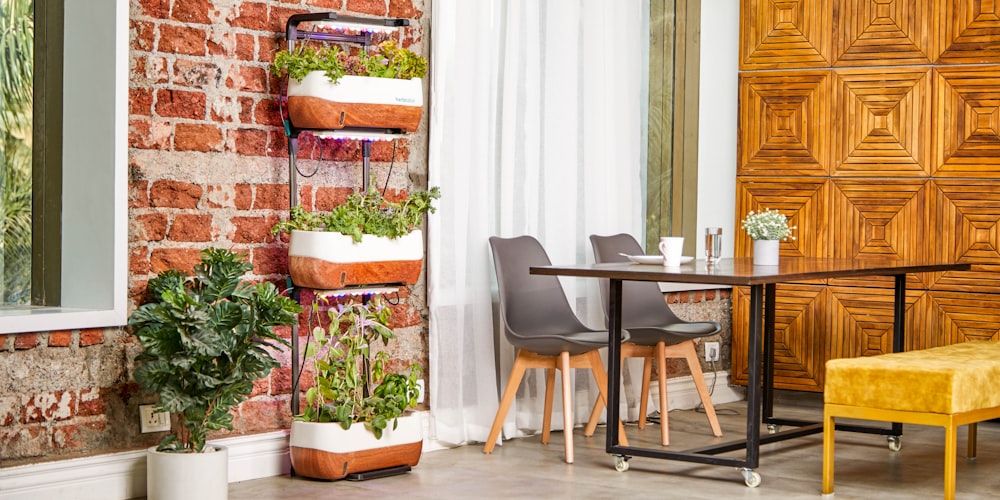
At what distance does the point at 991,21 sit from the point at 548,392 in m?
2.71

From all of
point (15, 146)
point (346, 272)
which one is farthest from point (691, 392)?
point (15, 146)

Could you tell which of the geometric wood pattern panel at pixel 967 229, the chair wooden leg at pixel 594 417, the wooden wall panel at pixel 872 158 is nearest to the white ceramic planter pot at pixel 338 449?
the chair wooden leg at pixel 594 417

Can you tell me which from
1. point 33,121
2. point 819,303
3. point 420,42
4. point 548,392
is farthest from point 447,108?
point 819,303

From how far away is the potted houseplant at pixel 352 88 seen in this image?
443 centimetres

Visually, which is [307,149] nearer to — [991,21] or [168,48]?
[168,48]

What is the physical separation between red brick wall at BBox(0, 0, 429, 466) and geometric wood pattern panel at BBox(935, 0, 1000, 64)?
2934mm

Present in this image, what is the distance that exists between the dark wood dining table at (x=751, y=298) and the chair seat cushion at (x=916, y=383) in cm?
30

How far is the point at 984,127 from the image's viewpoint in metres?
6.06

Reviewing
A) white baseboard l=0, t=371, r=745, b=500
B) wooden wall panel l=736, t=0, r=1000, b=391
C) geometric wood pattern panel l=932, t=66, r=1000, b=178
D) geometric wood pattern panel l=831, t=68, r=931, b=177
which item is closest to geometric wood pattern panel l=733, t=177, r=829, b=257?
wooden wall panel l=736, t=0, r=1000, b=391

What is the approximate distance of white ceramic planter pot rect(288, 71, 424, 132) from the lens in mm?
4422

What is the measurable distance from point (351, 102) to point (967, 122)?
313cm

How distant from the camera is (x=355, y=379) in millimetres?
4566

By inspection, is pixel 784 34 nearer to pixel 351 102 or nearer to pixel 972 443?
pixel 972 443

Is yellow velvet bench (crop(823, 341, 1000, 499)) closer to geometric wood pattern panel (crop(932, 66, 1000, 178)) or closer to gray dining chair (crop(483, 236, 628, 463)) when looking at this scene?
gray dining chair (crop(483, 236, 628, 463))
